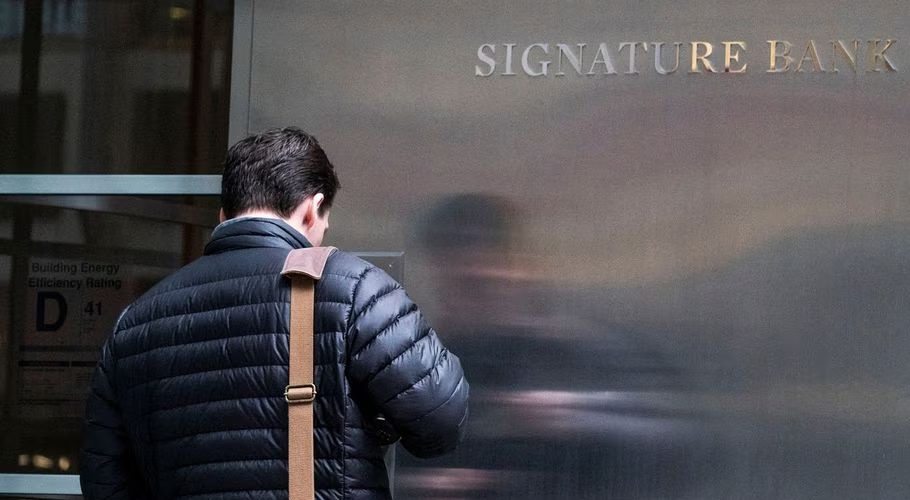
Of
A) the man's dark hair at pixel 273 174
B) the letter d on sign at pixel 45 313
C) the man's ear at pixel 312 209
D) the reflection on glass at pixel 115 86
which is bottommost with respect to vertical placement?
the letter d on sign at pixel 45 313

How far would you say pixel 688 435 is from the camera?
3096 millimetres

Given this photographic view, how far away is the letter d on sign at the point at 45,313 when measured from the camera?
3885 millimetres

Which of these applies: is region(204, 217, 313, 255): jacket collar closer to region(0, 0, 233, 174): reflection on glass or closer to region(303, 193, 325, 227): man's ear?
region(303, 193, 325, 227): man's ear

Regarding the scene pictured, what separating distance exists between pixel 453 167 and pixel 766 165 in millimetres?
891

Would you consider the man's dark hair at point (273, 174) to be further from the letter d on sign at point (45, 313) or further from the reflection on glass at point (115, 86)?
the letter d on sign at point (45, 313)

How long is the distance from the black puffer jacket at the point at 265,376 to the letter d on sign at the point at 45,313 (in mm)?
1926

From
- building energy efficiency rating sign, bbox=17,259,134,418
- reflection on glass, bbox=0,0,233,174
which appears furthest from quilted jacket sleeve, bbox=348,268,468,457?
building energy efficiency rating sign, bbox=17,259,134,418

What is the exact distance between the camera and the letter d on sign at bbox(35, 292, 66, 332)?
388cm

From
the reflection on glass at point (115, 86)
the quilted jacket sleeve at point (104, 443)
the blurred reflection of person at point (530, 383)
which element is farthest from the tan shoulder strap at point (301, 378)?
the reflection on glass at point (115, 86)

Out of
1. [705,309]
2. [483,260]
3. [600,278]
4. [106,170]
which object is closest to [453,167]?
[483,260]

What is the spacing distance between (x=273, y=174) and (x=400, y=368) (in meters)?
0.46

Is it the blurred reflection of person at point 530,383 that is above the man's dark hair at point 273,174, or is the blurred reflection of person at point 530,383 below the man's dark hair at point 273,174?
below

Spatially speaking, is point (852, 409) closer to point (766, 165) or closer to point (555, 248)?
point (766, 165)

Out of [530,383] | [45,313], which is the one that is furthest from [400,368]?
[45,313]
